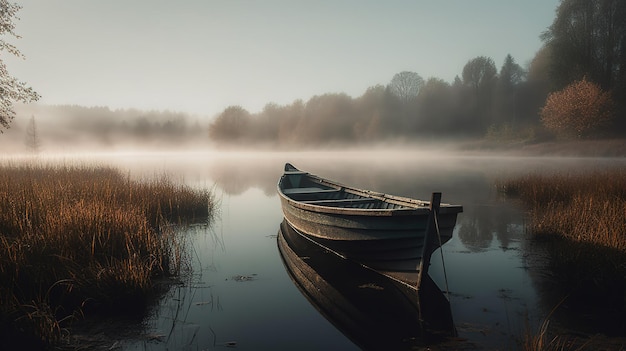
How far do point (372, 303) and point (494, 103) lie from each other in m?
58.1

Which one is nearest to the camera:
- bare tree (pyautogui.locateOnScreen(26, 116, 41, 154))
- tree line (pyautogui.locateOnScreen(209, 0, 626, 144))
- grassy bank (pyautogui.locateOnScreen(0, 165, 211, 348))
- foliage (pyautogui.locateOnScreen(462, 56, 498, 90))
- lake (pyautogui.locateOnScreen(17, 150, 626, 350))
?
grassy bank (pyautogui.locateOnScreen(0, 165, 211, 348))

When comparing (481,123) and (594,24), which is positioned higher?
(594,24)

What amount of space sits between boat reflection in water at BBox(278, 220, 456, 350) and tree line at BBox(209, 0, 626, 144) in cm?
3451

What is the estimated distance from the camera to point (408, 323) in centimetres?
598

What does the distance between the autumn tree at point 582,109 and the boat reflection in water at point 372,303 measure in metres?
34.0

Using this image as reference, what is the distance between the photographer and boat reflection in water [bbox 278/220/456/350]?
5.63 meters

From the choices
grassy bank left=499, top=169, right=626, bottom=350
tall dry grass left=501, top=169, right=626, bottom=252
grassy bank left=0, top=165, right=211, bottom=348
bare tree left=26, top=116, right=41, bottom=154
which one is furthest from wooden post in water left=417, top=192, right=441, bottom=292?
bare tree left=26, top=116, right=41, bottom=154

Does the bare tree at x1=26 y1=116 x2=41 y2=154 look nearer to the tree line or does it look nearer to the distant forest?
the distant forest

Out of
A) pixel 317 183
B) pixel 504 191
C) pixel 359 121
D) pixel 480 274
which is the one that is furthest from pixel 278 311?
pixel 359 121

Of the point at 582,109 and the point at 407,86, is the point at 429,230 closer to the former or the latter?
the point at 582,109

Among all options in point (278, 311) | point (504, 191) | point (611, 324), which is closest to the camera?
point (611, 324)

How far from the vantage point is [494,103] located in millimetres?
57406

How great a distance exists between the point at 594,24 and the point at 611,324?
144 ft

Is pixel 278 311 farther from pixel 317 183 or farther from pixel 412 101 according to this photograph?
pixel 412 101
